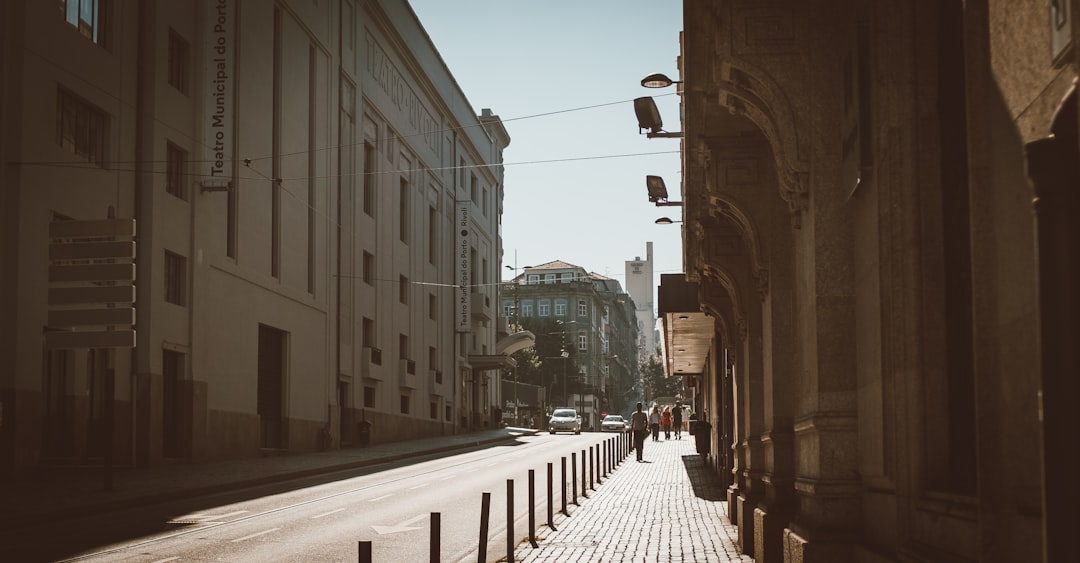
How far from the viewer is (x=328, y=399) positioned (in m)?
38.4

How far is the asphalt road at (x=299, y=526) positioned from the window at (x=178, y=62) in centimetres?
1069

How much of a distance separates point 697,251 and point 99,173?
42.5ft

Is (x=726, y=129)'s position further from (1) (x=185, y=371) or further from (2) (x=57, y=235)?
(1) (x=185, y=371)

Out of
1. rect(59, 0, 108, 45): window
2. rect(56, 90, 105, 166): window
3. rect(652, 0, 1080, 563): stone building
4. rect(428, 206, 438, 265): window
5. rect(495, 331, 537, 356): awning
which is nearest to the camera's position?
rect(652, 0, 1080, 563): stone building

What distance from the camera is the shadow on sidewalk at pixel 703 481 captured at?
2145cm

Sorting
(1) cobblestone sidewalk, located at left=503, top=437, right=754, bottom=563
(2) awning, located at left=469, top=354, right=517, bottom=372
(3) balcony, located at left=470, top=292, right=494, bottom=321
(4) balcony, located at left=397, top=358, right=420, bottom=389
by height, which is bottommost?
(1) cobblestone sidewalk, located at left=503, top=437, right=754, bottom=563

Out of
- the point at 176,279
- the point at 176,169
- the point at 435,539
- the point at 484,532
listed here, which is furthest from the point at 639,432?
the point at 435,539

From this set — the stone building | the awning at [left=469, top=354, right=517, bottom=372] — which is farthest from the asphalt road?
the awning at [left=469, top=354, right=517, bottom=372]

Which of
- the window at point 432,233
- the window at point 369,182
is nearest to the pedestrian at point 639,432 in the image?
the window at point 369,182

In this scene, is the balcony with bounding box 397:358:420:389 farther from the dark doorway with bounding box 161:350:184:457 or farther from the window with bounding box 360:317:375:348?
the dark doorway with bounding box 161:350:184:457

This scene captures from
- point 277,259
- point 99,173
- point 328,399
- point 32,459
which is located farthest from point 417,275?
point 32,459

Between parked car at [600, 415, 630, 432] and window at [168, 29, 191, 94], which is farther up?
window at [168, 29, 191, 94]

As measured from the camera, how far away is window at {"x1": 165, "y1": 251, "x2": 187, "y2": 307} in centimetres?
2703

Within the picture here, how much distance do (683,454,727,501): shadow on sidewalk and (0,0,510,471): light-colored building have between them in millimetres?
10613
